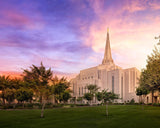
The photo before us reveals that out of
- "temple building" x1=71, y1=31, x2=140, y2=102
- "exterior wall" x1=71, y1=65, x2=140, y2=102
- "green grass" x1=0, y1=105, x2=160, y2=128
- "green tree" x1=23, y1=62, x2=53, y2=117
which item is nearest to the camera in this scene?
"green grass" x1=0, y1=105, x2=160, y2=128

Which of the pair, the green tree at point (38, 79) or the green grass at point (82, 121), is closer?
the green grass at point (82, 121)

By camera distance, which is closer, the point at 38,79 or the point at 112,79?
the point at 38,79

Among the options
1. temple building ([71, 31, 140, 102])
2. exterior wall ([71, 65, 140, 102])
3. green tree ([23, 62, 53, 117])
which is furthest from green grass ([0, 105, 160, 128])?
exterior wall ([71, 65, 140, 102])

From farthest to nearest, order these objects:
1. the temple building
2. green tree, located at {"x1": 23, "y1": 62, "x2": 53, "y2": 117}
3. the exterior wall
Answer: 1. the temple building
2. the exterior wall
3. green tree, located at {"x1": 23, "y1": 62, "x2": 53, "y2": 117}

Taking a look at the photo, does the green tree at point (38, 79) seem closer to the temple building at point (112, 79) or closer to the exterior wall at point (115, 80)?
the temple building at point (112, 79)

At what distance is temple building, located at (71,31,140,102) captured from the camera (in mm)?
100875

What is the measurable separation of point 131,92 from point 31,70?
→ 8207 cm

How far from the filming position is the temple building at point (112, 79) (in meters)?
101

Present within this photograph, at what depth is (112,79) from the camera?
109 meters

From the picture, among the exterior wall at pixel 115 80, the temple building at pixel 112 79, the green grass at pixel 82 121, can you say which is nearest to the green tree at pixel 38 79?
the green grass at pixel 82 121

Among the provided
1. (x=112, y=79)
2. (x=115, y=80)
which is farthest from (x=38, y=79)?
(x=112, y=79)

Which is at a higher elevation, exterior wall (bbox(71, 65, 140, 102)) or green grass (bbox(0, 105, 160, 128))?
exterior wall (bbox(71, 65, 140, 102))

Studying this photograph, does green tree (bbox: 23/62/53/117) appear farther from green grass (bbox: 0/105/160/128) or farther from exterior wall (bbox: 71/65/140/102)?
exterior wall (bbox: 71/65/140/102)

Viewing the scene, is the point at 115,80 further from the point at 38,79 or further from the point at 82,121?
the point at 82,121
